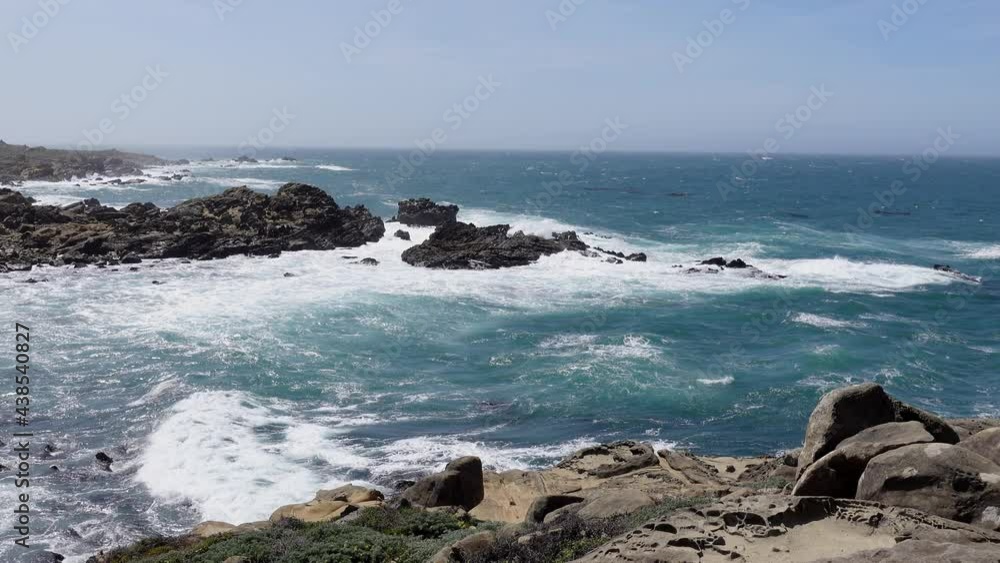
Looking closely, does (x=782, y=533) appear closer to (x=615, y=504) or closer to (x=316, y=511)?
(x=615, y=504)

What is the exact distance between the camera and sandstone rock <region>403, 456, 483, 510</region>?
55.0 ft

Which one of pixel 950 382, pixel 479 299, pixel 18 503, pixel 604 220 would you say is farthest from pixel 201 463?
pixel 604 220

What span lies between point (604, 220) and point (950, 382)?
53246 mm

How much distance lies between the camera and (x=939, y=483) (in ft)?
32.3

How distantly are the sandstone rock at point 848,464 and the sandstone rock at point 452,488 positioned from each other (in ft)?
26.9

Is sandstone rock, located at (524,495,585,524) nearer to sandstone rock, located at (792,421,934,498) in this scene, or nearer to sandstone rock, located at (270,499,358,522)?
sandstone rock, located at (270,499,358,522)

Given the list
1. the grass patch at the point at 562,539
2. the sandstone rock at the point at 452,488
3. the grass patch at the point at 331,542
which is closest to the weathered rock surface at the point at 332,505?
the sandstone rock at the point at 452,488

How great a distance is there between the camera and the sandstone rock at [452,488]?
16.8 metres

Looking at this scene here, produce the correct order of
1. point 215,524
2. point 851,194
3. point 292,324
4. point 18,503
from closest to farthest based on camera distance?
1. point 215,524
2. point 18,503
3. point 292,324
4. point 851,194

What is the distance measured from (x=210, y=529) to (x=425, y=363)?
14.8m

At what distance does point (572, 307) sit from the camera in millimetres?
39594

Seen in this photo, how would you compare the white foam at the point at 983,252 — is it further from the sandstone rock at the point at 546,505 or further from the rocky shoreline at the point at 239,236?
the sandstone rock at the point at 546,505

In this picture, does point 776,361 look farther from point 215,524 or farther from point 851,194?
point 851,194

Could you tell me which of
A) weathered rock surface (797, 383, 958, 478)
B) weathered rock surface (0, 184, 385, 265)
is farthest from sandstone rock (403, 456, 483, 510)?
weathered rock surface (0, 184, 385, 265)
